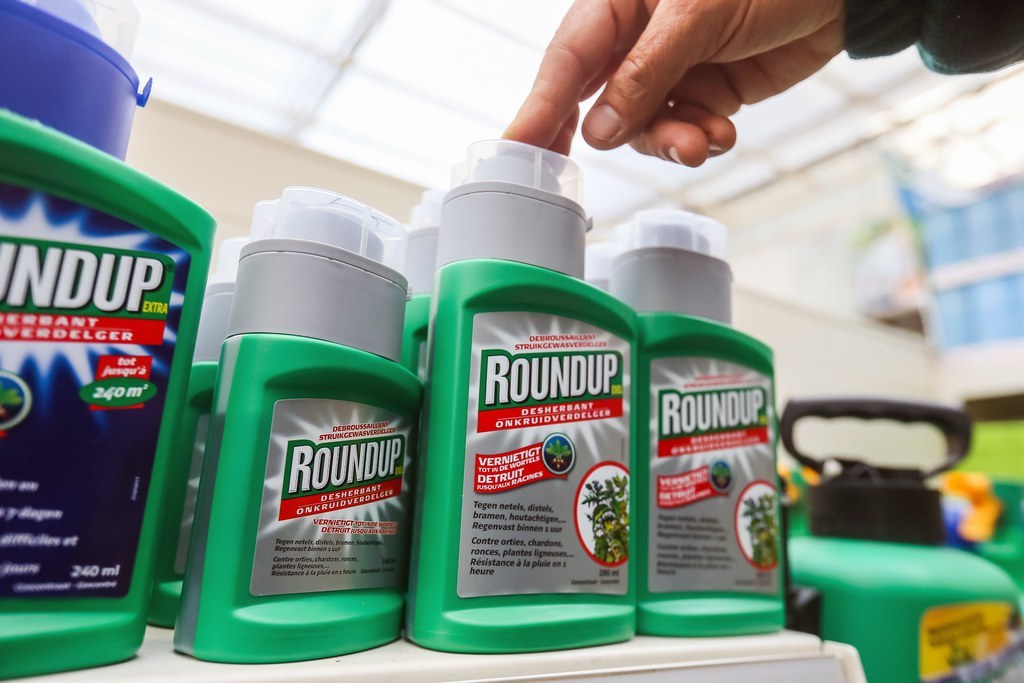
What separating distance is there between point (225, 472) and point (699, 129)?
0.44 metres

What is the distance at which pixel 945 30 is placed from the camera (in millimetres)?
485

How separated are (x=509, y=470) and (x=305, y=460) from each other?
0.11 metres

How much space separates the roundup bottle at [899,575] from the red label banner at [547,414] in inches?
12.5

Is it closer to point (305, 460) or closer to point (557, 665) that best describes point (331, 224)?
point (305, 460)

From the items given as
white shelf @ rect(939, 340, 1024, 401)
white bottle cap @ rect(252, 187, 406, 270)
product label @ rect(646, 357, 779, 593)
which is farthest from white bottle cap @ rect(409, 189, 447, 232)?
white shelf @ rect(939, 340, 1024, 401)

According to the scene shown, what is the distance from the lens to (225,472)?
32cm

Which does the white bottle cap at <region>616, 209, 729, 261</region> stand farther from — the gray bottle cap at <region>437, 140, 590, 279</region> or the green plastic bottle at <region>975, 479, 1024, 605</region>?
the green plastic bottle at <region>975, 479, 1024, 605</region>

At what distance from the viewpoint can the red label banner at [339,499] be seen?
1.09 ft

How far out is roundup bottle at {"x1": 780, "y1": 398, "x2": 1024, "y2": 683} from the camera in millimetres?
550

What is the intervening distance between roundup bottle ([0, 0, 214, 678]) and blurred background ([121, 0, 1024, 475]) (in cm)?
42

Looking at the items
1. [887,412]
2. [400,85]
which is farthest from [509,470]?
[400,85]

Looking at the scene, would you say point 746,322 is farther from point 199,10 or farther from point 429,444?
point 199,10

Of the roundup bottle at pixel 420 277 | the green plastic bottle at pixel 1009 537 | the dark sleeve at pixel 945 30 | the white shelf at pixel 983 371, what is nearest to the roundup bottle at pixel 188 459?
the roundup bottle at pixel 420 277

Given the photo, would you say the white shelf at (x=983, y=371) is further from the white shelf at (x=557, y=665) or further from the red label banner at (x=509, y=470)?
the red label banner at (x=509, y=470)
